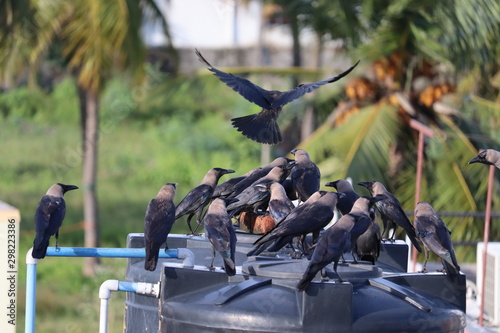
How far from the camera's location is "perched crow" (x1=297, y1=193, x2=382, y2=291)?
11.6ft

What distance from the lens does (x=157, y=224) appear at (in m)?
4.44

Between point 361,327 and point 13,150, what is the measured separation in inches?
944

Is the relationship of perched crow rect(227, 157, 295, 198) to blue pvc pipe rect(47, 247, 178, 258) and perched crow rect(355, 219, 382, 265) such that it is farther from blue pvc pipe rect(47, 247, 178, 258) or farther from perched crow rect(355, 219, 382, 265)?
perched crow rect(355, 219, 382, 265)

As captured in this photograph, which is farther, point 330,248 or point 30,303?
point 30,303

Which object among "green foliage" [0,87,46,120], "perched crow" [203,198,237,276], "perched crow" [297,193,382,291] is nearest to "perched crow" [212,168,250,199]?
"perched crow" [203,198,237,276]

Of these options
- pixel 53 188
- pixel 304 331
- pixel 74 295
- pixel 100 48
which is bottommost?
pixel 74 295

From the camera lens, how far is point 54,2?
15.6 meters

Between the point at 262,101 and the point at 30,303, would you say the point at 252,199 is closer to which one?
the point at 30,303

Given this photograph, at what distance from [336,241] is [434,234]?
76 centimetres

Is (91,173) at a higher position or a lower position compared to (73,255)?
higher

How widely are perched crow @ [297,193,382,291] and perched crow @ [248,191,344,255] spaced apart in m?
0.13

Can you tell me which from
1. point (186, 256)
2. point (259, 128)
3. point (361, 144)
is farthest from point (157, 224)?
point (361, 144)

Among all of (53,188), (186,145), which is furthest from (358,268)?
Result: (186,145)

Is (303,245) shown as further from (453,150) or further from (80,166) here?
(80,166)
